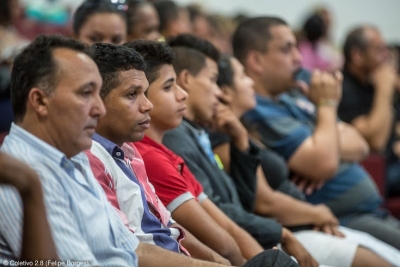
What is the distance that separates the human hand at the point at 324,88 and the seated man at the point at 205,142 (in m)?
0.89

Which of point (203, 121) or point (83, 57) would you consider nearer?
point (83, 57)

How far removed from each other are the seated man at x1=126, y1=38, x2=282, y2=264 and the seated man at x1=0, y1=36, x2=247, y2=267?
55 centimetres

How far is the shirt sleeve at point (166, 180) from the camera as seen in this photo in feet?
7.67

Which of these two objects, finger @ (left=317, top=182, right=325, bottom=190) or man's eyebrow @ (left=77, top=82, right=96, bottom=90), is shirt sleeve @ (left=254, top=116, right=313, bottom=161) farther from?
man's eyebrow @ (left=77, top=82, right=96, bottom=90)

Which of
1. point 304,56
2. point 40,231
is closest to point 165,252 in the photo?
point 40,231

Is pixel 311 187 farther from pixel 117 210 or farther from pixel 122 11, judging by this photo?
pixel 117 210

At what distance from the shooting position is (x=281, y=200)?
3.10 meters

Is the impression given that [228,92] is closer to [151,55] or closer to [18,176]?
[151,55]

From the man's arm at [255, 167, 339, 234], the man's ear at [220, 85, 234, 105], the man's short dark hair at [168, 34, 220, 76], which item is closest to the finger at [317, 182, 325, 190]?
the man's arm at [255, 167, 339, 234]

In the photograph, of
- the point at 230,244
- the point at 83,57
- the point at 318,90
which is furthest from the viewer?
the point at 318,90

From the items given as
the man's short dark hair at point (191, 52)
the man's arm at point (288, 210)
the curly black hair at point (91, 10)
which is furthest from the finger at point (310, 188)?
the curly black hair at point (91, 10)

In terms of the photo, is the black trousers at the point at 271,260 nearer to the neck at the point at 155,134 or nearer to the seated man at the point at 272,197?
the neck at the point at 155,134

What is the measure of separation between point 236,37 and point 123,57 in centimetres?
186

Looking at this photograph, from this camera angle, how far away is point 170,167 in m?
2.35
